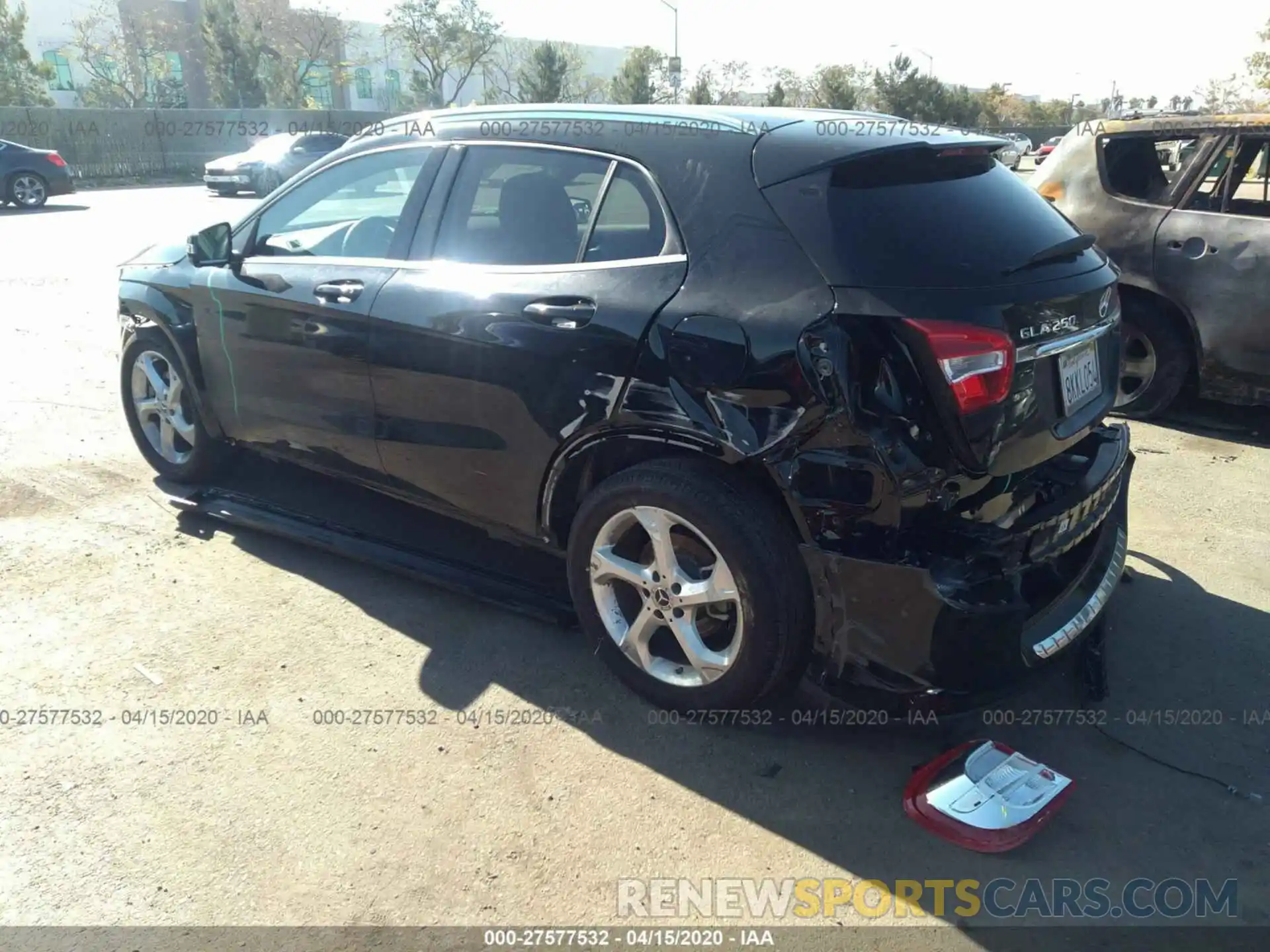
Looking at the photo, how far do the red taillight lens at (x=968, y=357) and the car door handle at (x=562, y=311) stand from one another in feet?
3.36

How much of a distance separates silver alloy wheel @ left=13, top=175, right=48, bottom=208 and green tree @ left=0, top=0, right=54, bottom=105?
2760 centimetres

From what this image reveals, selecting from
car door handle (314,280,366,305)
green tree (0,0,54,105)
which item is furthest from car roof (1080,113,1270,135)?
green tree (0,0,54,105)

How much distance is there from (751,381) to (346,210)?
7.69 ft

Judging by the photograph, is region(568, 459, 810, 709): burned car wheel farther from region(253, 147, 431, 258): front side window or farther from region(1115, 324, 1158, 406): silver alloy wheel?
region(1115, 324, 1158, 406): silver alloy wheel

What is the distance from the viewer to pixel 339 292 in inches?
148

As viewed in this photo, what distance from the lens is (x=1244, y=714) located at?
316 centimetres

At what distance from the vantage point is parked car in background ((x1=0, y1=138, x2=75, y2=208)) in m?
19.2

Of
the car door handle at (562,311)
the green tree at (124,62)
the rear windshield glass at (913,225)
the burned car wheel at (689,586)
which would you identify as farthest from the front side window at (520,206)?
the green tree at (124,62)

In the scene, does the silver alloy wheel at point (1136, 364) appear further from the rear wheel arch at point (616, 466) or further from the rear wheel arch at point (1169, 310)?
the rear wheel arch at point (616, 466)

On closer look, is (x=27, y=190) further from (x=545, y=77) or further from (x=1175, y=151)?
(x=545, y=77)

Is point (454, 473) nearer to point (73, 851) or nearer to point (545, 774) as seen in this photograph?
point (545, 774)

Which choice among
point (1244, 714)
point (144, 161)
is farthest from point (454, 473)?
point (144, 161)

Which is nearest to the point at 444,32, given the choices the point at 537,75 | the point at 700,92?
the point at 537,75
